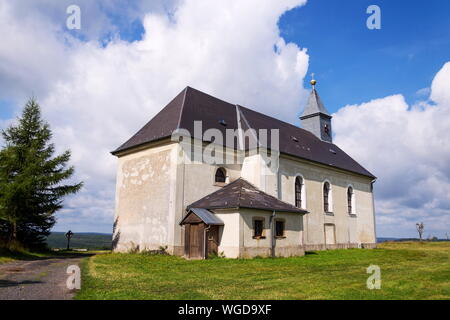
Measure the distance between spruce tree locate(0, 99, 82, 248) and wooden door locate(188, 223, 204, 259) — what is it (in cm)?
845

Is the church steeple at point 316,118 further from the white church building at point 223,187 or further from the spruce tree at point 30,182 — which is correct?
the spruce tree at point 30,182

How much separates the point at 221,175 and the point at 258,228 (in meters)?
5.01

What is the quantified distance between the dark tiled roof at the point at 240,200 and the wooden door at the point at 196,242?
51.7 inches

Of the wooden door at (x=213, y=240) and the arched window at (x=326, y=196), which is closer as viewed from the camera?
the wooden door at (x=213, y=240)

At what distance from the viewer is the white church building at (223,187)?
18.0 meters

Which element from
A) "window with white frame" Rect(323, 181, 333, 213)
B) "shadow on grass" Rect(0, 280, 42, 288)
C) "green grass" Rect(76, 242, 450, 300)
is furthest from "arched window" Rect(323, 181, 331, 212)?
"shadow on grass" Rect(0, 280, 42, 288)

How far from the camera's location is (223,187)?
21.5 m

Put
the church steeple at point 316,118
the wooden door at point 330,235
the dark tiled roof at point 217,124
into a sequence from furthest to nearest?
the church steeple at point 316,118 → the wooden door at point 330,235 → the dark tiled roof at point 217,124

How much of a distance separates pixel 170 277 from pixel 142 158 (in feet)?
39.6

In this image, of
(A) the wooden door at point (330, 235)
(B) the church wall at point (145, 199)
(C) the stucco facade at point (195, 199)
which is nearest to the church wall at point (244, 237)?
(C) the stucco facade at point (195, 199)

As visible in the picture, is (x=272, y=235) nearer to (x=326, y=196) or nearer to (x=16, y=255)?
(x=326, y=196)

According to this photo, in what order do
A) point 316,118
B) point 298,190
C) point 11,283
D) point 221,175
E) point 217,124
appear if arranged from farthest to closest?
1. point 316,118
2. point 298,190
3. point 217,124
4. point 221,175
5. point 11,283

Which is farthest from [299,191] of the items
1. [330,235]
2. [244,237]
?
[244,237]

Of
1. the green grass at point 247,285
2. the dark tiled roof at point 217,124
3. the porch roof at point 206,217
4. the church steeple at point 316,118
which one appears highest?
the church steeple at point 316,118
